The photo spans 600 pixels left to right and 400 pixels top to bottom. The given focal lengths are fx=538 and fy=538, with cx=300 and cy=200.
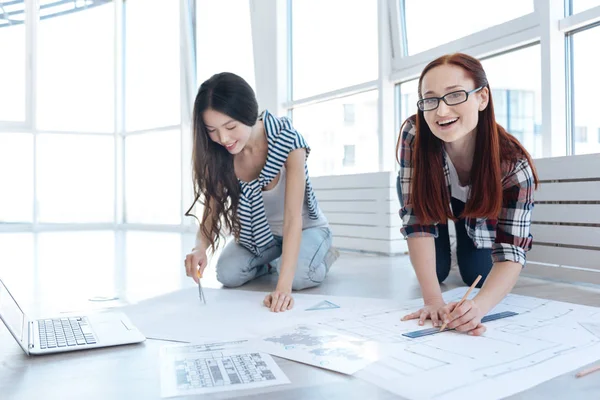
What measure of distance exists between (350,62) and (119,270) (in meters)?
2.30

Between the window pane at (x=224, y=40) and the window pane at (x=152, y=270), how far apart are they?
191 centimetres

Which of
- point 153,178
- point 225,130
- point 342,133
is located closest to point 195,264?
point 225,130

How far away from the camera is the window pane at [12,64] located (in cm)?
671

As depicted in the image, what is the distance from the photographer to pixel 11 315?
131 cm

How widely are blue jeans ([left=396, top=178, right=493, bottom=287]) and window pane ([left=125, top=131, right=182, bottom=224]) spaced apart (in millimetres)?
4477

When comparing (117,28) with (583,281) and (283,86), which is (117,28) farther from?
(583,281)

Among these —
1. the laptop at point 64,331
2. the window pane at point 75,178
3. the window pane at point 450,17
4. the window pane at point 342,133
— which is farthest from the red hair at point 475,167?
the window pane at point 75,178

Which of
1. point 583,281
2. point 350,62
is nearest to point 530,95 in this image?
point 583,281

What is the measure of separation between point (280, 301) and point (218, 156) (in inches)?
23.2

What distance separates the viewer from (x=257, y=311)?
165 centimetres

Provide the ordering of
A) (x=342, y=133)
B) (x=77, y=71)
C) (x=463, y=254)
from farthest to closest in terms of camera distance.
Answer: (x=77, y=71), (x=342, y=133), (x=463, y=254)

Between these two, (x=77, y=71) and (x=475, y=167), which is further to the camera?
(x=77, y=71)

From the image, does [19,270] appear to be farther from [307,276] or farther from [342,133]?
[342,133]

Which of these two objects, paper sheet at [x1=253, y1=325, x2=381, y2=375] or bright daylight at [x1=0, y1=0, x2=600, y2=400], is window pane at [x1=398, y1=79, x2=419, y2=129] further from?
paper sheet at [x1=253, y1=325, x2=381, y2=375]
